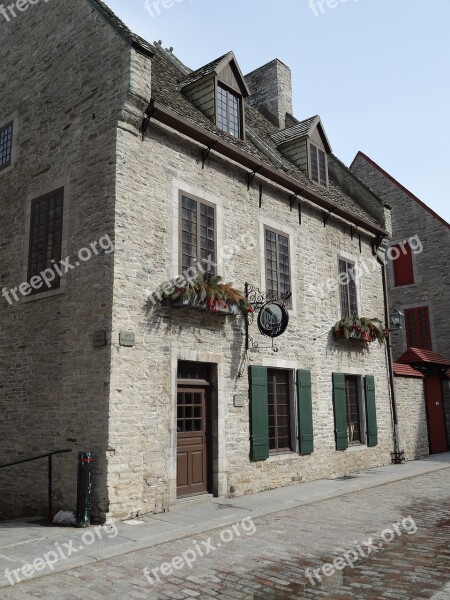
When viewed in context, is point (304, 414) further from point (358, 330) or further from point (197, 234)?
point (197, 234)

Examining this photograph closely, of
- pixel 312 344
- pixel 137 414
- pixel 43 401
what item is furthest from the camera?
pixel 312 344

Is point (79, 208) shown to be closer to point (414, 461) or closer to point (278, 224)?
point (278, 224)

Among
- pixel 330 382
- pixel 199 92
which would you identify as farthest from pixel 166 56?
pixel 330 382

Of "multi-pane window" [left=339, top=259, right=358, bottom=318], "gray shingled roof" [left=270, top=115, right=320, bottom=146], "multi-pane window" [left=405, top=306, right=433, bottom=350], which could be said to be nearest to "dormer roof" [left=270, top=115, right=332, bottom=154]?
"gray shingled roof" [left=270, top=115, right=320, bottom=146]

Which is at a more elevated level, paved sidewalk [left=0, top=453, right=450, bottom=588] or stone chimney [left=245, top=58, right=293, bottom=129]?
stone chimney [left=245, top=58, right=293, bottom=129]

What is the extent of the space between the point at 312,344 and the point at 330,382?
120cm

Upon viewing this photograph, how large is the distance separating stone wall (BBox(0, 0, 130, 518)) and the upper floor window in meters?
16.3

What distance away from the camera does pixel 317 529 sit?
763 centimetres

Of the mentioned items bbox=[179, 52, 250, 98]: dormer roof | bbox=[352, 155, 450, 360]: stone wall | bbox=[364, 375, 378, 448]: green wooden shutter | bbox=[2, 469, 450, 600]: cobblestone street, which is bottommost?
bbox=[2, 469, 450, 600]: cobblestone street

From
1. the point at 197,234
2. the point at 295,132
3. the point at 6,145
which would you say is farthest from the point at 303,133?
the point at 6,145

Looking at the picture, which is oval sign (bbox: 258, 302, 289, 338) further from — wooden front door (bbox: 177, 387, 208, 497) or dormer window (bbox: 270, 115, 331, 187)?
dormer window (bbox: 270, 115, 331, 187)

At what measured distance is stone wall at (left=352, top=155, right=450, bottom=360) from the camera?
21.1 m

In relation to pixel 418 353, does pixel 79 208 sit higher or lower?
higher

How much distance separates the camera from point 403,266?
2258cm
